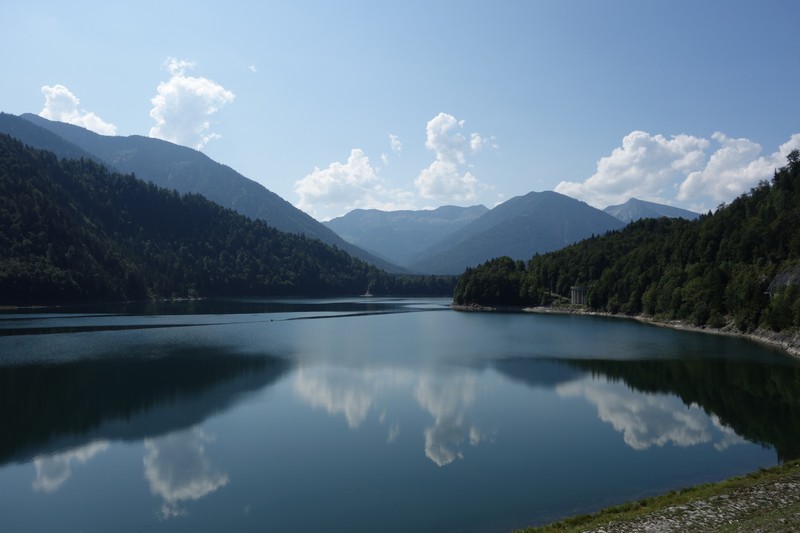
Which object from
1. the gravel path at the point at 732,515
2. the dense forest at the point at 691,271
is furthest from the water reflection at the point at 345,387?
the dense forest at the point at 691,271

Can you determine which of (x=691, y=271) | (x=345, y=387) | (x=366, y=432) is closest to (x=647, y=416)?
(x=366, y=432)

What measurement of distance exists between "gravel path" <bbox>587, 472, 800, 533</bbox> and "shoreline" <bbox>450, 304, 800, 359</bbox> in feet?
155

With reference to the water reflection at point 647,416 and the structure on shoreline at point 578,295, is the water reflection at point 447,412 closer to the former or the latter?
the water reflection at point 647,416

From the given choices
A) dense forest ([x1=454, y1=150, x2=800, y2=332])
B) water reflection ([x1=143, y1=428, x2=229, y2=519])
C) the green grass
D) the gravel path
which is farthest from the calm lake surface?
dense forest ([x1=454, y1=150, x2=800, y2=332])

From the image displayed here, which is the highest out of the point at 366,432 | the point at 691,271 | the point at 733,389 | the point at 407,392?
the point at 691,271

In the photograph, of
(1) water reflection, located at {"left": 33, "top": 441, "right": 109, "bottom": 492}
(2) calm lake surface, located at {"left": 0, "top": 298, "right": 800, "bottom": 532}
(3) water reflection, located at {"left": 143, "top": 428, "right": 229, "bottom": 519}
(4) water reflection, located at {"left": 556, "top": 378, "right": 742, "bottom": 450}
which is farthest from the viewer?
(4) water reflection, located at {"left": 556, "top": 378, "right": 742, "bottom": 450}

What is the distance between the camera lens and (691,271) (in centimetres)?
10944

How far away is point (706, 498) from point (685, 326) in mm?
85906

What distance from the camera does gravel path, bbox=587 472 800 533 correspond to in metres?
17.5

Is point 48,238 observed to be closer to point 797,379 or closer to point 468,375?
point 468,375

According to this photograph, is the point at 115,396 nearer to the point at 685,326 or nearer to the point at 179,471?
the point at 179,471

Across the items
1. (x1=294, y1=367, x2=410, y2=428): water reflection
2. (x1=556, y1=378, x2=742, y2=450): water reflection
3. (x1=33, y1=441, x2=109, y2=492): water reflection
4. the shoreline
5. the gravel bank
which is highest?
the shoreline

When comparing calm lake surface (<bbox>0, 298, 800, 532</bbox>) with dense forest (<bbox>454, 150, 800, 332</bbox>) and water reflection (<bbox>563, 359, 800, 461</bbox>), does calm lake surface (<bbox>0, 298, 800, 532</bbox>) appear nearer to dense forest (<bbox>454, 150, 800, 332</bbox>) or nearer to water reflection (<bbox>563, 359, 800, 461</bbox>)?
water reflection (<bbox>563, 359, 800, 461</bbox>)

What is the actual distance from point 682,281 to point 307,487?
4156 inches
